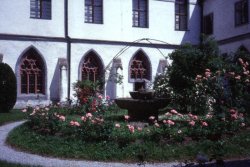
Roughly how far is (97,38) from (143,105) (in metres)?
10.6

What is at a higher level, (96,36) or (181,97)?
(96,36)

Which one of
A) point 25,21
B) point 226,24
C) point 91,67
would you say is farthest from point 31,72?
point 226,24

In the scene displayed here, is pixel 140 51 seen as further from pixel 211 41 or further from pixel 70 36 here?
pixel 211 41

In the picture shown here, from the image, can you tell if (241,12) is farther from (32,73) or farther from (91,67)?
(32,73)

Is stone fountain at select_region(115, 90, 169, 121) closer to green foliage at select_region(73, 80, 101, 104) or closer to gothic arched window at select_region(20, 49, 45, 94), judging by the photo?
green foliage at select_region(73, 80, 101, 104)

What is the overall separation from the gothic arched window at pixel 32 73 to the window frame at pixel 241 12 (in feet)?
40.2

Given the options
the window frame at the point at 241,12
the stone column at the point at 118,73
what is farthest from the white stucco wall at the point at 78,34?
the window frame at the point at 241,12

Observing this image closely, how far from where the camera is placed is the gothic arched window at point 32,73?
21.0m

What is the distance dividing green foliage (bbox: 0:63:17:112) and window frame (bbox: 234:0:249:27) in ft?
45.2

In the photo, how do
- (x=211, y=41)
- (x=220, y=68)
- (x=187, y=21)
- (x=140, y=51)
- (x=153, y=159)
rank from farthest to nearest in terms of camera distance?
(x=187, y=21)
(x=140, y=51)
(x=211, y=41)
(x=220, y=68)
(x=153, y=159)

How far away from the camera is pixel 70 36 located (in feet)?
71.4

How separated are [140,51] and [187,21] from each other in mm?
4407

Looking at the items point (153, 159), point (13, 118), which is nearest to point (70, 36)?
point (13, 118)

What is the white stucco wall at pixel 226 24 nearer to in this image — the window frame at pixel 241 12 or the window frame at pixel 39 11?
the window frame at pixel 241 12
